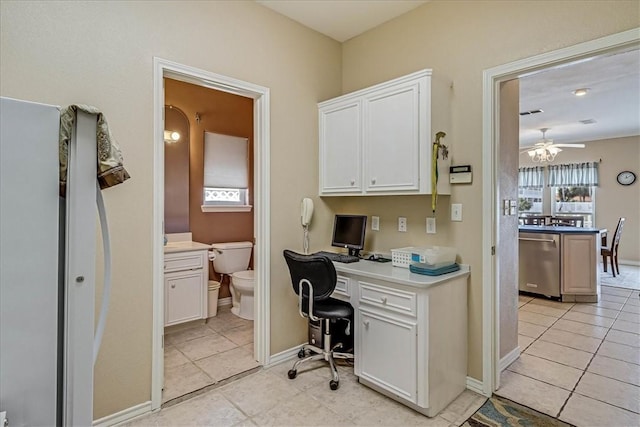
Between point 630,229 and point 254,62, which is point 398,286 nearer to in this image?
point 254,62

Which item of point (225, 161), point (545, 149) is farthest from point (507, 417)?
point (545, 149)

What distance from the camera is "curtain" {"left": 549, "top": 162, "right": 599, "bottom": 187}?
24.5 ft

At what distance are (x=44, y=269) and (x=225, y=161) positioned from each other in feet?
11.2

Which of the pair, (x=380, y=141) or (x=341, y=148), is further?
(x=341, y=148)

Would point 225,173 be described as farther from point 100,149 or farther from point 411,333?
point 100,149

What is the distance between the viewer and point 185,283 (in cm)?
342

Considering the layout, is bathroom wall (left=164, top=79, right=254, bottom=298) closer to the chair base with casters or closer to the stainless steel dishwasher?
the chair base with casters

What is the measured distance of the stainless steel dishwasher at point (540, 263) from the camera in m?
4.65

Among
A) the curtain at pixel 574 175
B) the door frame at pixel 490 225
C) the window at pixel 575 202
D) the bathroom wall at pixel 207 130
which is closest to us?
the door frame at pixel 490 225

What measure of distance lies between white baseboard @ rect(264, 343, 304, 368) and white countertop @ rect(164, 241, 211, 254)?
1384 mm

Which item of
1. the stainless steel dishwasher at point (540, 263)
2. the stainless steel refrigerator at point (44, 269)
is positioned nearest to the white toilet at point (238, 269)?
the stainless steel refrigerator at point (44, 269)

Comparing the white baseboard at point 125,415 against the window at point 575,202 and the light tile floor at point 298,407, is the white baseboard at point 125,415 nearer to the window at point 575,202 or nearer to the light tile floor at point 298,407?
the light tile floor at point 298,407

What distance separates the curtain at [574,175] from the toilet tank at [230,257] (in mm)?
7585

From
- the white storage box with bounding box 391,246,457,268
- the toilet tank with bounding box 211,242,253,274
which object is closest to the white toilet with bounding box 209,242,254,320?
the toilet tank with bounding box 211,242,253,274
